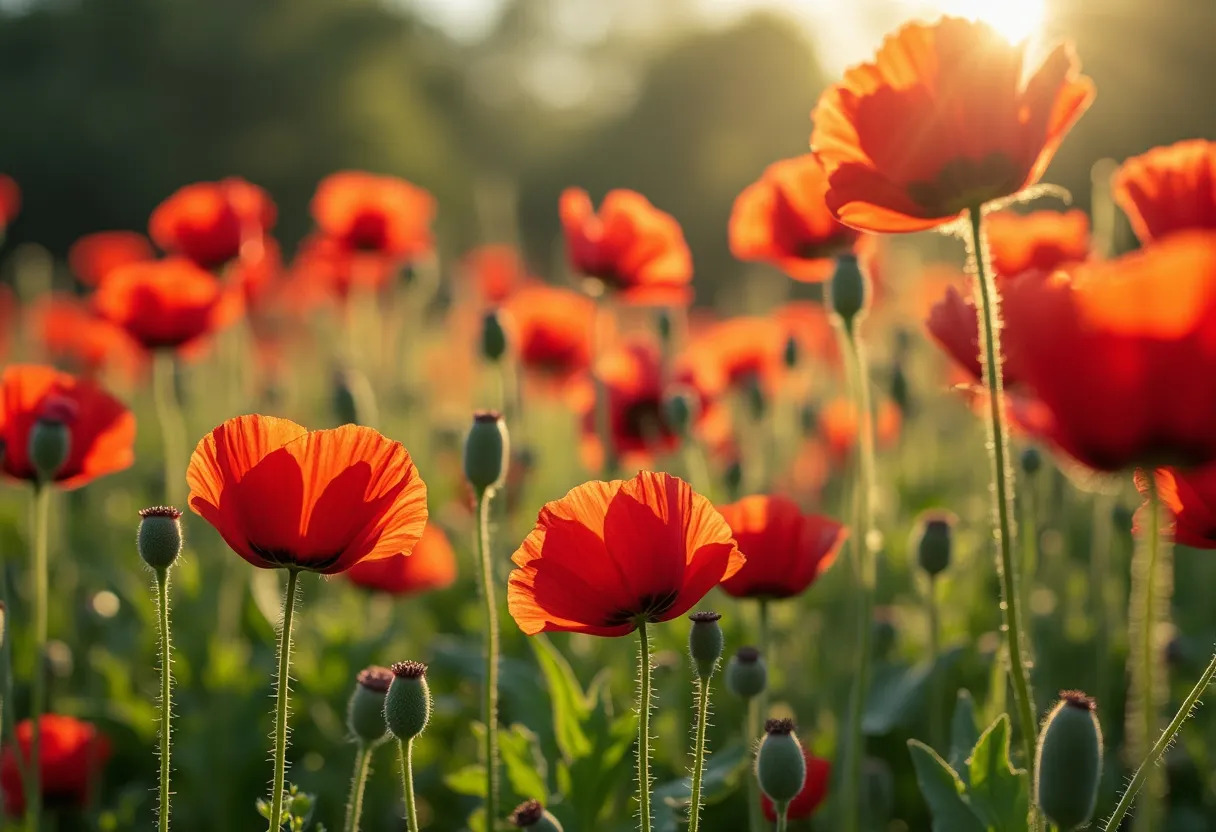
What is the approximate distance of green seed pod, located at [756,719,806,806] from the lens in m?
1.38

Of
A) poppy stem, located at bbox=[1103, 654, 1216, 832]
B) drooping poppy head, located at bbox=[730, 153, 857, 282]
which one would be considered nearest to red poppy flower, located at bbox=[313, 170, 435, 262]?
drooping poppy head, located at bbox=[730, 153, 857, 282]

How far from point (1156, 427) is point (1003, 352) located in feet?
2.29

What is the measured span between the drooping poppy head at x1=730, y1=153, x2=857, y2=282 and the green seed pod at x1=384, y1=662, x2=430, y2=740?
1.41 meters

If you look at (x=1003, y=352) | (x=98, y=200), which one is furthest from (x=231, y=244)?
(x=98, y=200)

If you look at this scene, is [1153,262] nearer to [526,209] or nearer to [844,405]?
[844,405]

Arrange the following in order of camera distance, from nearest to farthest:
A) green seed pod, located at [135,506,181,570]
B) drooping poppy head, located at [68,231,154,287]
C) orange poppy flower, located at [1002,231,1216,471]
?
orange poppy flower, located at [1002,231,1216,471] < green seed pod, located at [135,506,181,570] < drooping poppy head, located at [68,231,154,287]

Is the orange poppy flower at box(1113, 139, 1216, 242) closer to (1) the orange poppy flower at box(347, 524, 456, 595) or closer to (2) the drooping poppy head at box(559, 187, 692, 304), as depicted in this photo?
(2) the drooping poppy head at box(559, 187, 692, 304)

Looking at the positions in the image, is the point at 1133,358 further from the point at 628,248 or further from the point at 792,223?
the point at 628,248

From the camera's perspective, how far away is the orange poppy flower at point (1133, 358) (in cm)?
84

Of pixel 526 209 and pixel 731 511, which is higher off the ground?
pixel 526 209

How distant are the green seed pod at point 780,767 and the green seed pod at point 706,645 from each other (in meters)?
0.11

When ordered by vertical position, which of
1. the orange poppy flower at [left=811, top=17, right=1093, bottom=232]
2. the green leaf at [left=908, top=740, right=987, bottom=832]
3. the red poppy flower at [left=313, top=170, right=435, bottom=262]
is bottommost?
the green leaf at [left=908, top=740, right=987, bottom=832]

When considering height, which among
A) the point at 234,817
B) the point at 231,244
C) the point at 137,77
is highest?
the point at 137,77

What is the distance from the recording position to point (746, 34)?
2483 cm
